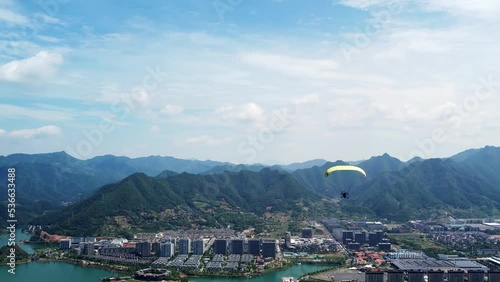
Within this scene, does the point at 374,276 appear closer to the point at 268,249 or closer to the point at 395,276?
the point at 395,276

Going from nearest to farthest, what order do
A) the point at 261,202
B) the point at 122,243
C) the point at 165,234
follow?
the point at 122,243, the point at 165,234, the point at 261,202

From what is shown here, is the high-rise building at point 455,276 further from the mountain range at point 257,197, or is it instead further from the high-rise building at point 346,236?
the mountain range at point 257,197

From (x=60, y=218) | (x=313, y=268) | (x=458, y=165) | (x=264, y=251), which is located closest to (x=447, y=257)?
(x=313, y=268)

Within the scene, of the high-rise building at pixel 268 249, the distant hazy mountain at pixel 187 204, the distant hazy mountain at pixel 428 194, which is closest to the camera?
the high-rise building at pixel 268 249

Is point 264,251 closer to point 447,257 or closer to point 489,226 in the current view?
point 447,257

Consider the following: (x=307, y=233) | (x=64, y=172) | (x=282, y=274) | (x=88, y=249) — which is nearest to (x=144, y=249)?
(x=88, y=249)

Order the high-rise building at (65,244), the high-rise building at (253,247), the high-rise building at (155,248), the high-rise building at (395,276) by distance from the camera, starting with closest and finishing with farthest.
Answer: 1. the high-rise building at (395,276)
2. the high-rise building at (253,247)
3. the high-rise building at (155,248)
4. the high-rise building at (65,244)

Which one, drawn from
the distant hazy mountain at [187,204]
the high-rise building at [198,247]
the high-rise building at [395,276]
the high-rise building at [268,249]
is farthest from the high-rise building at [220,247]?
the high-rise building at [395,276]
